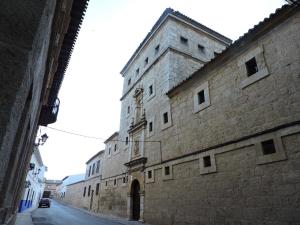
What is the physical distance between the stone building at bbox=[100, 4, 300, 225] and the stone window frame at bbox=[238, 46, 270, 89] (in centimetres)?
4

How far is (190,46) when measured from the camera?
49.3ft

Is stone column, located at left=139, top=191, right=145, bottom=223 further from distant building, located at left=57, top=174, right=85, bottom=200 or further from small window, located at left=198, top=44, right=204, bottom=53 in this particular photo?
distant building, located at left=57, top=174, right=85, bottom=200

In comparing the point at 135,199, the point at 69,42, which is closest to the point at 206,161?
the point at 69,42

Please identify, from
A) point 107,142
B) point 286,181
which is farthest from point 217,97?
point 107,142

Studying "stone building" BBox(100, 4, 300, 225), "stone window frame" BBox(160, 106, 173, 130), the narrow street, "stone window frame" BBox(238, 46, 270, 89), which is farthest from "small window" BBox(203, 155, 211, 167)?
the narrow street

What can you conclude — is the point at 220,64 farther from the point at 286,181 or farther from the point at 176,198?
the point at 176,198

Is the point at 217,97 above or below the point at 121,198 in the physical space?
above

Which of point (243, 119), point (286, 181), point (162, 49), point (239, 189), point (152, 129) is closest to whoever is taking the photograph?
point (286, 181)

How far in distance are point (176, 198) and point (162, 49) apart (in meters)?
9.43

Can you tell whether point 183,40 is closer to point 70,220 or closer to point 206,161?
point 206,161

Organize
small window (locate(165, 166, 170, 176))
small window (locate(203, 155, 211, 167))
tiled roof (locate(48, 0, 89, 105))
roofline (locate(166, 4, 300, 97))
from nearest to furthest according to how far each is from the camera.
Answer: tiled roof (locate(48, 0, 89, 105)) < roofline (locate(166, 4, 300, 97)) < small window (locate(203, 155, 211, 167)) < small window (locate(165, 166, 170, 176))

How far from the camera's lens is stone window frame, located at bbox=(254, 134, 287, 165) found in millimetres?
5855

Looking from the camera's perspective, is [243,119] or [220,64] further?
[220,64]

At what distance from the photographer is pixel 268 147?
631 centimetres
